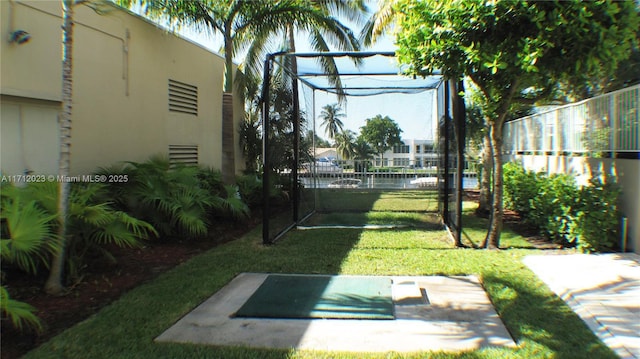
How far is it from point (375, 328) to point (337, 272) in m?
1.69

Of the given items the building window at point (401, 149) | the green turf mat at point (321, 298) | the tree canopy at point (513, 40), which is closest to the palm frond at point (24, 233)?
the green turf mat at point (321, 298)

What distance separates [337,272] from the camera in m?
5.16

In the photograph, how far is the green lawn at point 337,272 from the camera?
10.2 ft

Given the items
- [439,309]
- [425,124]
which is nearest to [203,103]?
[425,124]

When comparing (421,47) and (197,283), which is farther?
(421,47)

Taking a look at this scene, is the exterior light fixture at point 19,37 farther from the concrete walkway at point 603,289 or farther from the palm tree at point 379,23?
the palm tree at point 379,23

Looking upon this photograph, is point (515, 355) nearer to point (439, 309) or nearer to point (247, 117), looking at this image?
point (439, 309)

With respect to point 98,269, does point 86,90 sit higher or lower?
higher

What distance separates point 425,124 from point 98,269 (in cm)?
696

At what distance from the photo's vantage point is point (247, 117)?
12.1 metres

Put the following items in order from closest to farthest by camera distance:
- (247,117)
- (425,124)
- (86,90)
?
(86,90) → (425,124) → (247,117)

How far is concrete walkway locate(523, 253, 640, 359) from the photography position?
3305mm

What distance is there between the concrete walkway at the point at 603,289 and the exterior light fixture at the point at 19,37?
744 cm

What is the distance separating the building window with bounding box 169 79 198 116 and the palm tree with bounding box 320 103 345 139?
3144 millimetres
